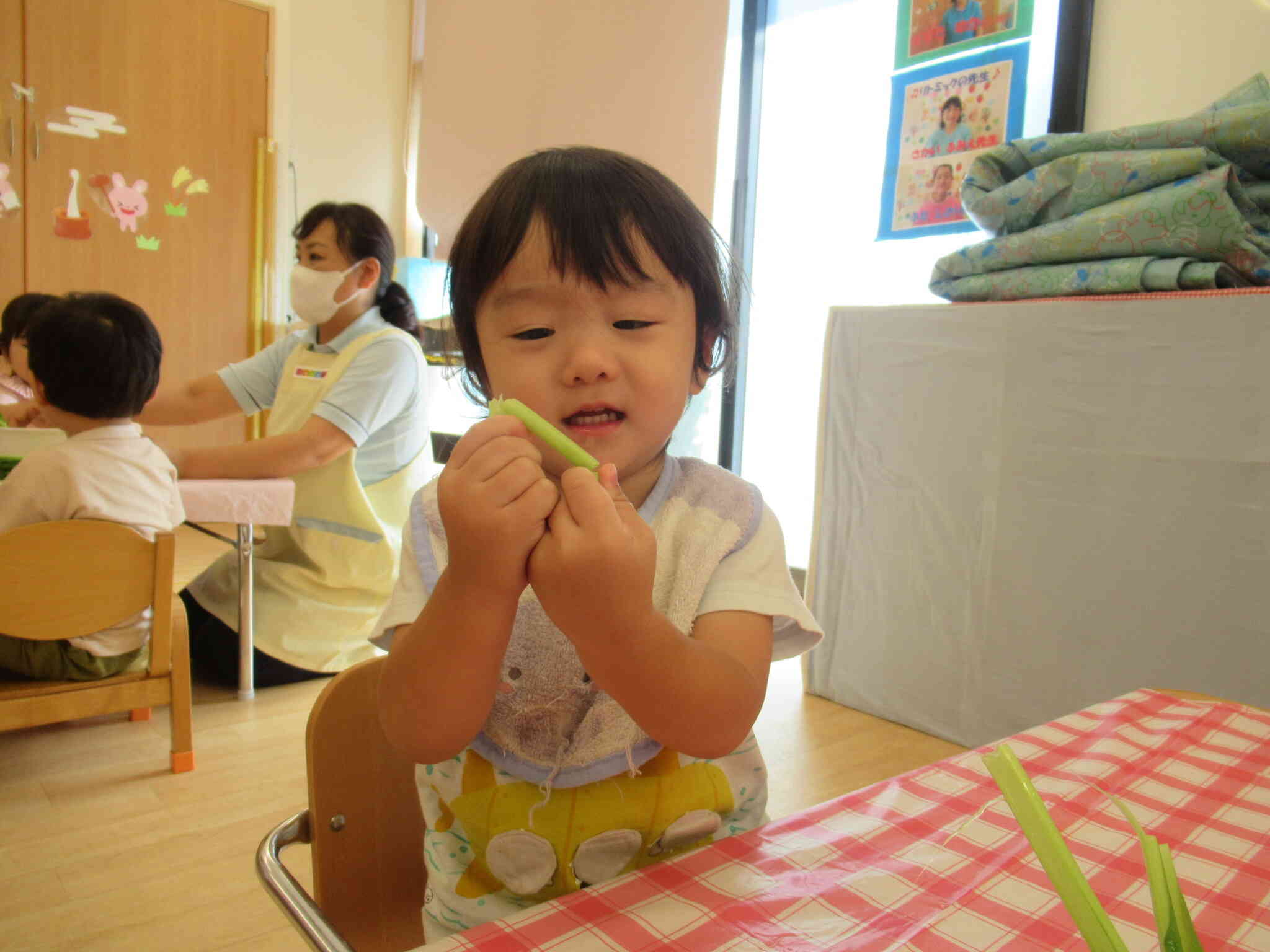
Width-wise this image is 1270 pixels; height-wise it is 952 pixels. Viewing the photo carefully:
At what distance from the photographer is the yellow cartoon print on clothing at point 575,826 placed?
61 centimetres

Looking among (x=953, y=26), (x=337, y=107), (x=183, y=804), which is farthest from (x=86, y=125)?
(x=953, y=26)

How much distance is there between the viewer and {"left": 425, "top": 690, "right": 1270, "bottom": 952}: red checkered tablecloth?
412mm

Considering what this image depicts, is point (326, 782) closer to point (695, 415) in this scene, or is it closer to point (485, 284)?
point (485, 284)

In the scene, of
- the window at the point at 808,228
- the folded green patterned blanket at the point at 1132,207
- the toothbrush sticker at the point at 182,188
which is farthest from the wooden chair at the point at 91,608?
the toothbrush sticker at the point at 182,188

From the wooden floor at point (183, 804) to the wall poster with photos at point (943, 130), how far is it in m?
1.30

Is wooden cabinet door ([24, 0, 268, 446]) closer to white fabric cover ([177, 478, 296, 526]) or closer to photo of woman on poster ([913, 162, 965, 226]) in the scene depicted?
white fabric cover ([177, 478, 296, 526])

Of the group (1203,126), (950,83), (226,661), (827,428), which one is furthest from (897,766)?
(950,83)

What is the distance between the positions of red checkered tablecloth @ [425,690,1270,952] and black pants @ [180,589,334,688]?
1.83 meters

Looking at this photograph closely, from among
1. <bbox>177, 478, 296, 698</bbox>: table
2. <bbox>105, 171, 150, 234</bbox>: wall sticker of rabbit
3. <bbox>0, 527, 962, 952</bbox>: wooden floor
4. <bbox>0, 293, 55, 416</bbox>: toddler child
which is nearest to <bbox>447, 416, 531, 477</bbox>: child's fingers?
<bbox>0, 527, 962, 952</bbox>: wooden floor

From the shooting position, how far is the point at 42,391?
1.60 meters

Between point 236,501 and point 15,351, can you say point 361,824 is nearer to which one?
point 236,501

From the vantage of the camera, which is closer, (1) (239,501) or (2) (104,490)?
(2) (104,490)

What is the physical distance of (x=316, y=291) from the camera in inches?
81.4

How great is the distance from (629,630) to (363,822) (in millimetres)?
360
